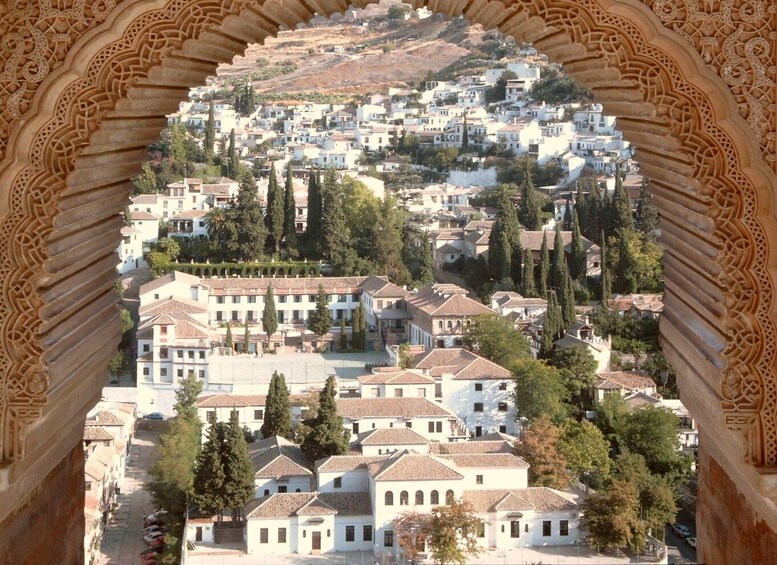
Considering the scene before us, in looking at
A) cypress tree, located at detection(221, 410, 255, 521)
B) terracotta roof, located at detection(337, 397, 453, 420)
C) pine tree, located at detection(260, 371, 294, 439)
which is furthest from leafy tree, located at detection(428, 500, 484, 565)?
pine tree, located at detection(260, 371, 294, 439)

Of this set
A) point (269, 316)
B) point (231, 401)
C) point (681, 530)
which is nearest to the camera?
point (681, 530)

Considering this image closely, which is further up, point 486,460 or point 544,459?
point 486,460

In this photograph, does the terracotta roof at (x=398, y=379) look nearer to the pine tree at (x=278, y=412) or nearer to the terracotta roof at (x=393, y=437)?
the pine tree at (x=278, y=412)

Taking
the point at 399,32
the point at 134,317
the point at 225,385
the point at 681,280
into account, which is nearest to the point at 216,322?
the point at 134,317

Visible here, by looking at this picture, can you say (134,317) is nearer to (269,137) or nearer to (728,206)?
(269,137)

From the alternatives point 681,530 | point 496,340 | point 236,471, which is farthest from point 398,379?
point 681,530

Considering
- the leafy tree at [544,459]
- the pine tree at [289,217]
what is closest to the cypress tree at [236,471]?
the leafy tree at [544,459]

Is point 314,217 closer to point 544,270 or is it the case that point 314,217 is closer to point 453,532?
point 544,270
